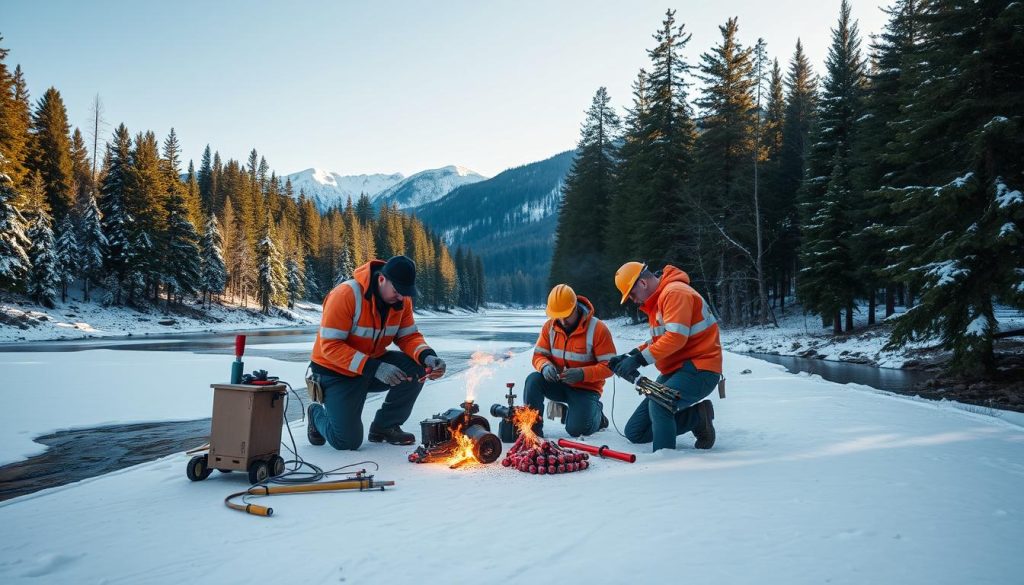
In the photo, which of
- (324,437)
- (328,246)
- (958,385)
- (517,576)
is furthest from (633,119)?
(328,246)

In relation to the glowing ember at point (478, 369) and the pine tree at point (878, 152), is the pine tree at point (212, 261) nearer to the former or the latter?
the glowing ember at point (478, 369)

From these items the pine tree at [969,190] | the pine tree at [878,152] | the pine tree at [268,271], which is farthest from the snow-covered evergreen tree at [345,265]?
the pine tree at [969,190]

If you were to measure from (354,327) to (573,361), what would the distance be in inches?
90.4

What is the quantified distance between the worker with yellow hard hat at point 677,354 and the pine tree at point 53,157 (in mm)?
42976

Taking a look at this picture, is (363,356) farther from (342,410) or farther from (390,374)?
(342,410)

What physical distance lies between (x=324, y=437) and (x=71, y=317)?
110 ft

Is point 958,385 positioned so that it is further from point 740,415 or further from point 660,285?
point 660,285

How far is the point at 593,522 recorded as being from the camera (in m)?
3.00

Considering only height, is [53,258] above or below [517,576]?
above

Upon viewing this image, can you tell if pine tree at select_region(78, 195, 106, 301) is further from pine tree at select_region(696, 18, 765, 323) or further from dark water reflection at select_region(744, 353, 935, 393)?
dark water reflection at select_region(744, 353, 935, 393)

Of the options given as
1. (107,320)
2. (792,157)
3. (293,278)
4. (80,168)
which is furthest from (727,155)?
(80,168)

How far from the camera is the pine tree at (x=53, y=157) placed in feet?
114

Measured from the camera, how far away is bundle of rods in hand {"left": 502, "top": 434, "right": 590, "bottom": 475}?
4152mm

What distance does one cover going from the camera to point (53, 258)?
29.6m
